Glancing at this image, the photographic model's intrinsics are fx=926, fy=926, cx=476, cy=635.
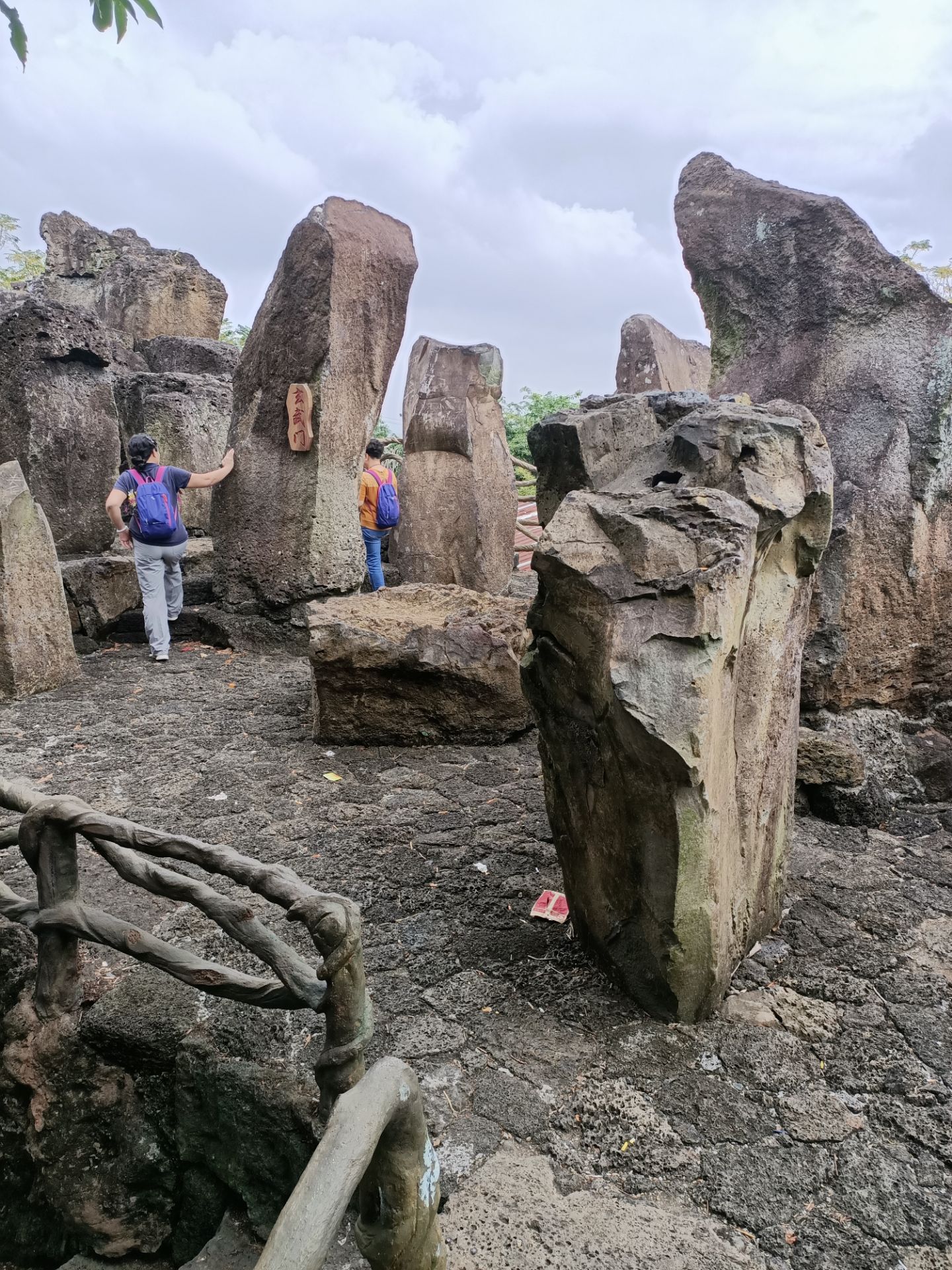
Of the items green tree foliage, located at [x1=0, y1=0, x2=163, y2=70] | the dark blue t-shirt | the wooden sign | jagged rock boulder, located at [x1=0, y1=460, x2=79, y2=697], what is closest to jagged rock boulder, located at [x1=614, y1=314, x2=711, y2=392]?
the wooden sign

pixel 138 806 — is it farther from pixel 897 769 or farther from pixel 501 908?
pixel 897 769

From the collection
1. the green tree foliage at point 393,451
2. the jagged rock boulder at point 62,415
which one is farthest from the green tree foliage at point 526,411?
the jagged rock boulder at point 62,415

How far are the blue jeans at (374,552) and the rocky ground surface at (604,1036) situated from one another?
10.7 feet

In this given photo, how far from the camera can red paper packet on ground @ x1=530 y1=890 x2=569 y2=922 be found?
245 centimetres

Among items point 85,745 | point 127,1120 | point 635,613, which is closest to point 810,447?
point 635,613

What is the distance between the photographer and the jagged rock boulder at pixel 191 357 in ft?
30.1

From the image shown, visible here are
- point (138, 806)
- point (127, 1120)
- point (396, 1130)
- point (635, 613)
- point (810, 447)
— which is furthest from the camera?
point (138, 806)

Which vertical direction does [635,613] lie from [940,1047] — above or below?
above

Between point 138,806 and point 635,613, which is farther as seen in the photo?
point 138,806

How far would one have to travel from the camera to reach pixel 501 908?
2.51 meters

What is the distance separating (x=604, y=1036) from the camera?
6.46ft

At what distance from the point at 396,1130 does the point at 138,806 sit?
223cm

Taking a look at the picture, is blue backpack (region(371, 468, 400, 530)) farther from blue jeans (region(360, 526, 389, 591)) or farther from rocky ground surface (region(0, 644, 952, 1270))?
rocky ground surface (region(0, 644, 952, 1270))

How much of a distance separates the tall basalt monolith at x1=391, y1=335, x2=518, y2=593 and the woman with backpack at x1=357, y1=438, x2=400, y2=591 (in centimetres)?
55
